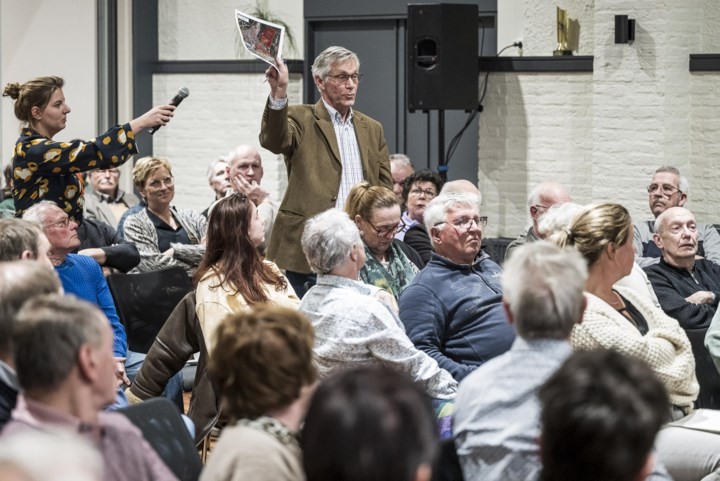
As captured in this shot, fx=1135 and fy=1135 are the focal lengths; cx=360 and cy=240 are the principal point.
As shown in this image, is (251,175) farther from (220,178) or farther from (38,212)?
(38,212)

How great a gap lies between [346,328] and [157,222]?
9.21 ft

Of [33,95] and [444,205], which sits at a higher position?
[33,95]

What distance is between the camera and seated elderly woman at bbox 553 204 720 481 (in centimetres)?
326

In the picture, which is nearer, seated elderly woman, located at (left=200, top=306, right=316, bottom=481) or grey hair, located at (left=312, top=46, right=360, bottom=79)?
seated elderly woman, located at (left=200, top=306, right=316, bottom=481)

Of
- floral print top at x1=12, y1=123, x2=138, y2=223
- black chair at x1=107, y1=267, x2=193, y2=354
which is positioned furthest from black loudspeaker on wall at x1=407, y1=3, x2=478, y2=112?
floral print top at x1=12, y1=123, x2=138, y2=223

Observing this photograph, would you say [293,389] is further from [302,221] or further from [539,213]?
[539,213]

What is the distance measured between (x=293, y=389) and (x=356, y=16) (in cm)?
697

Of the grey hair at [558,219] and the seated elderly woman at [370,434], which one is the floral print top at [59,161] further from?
the seated elderly woman at [370,434]

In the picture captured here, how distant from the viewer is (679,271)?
5555 mm

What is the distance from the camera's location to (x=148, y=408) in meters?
2.70

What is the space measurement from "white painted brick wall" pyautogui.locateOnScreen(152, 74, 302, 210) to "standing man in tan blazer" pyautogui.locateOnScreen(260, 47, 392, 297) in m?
3.66

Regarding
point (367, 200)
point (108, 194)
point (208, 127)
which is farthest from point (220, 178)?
point (367, 200)

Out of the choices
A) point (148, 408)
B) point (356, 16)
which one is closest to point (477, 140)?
point (356, 16)

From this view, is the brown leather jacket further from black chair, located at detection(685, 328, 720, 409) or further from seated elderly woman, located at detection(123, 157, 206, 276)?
seated elderly woman, located at detection(123, 157, 206, 276)
